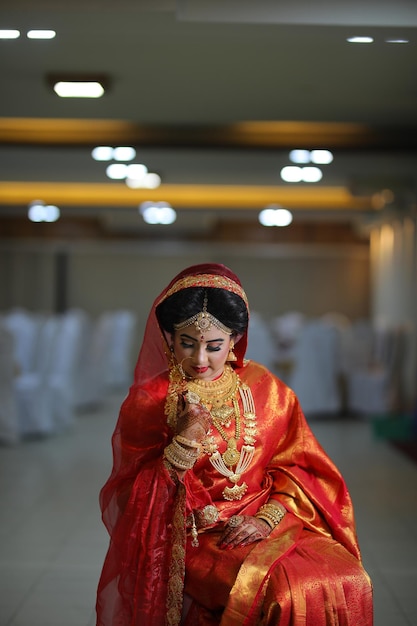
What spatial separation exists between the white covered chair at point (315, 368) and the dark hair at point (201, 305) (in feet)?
18.4

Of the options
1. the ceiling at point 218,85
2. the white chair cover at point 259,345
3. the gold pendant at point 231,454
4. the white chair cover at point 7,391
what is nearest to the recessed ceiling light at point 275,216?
the ceiling at point 218,85

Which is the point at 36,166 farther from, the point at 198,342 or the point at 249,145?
the point at 198,342

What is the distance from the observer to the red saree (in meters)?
1.86

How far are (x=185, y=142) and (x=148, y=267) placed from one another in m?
7.00

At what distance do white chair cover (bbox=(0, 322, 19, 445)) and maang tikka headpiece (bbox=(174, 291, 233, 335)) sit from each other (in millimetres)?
4405

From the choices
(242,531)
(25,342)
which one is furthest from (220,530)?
(25,342)

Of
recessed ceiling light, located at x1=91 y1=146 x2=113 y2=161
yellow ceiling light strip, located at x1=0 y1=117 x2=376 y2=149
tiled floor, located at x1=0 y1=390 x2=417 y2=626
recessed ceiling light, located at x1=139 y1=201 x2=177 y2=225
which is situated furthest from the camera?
recessed ceiling light, located at x1=139 y1=201 x2=177 y2=225

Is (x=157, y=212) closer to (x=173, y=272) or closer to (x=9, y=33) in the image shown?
(x=173, y=272)

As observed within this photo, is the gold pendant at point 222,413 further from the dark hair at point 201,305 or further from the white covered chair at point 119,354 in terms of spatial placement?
the white covered chair at point 119,354

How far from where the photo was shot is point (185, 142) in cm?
568

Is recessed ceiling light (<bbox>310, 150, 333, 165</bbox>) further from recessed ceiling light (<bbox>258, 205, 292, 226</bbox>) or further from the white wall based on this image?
the white wall

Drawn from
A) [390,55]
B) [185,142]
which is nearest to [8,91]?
[185,142]

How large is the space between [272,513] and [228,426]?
24 centimetres

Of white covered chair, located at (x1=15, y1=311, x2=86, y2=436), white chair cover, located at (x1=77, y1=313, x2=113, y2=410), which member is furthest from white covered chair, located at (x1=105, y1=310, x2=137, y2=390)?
white covered chair, located at (x1=15, y1=311, x2=86, y2=436)
